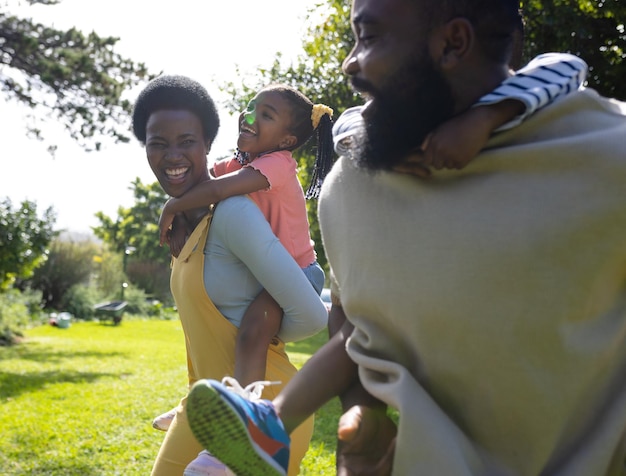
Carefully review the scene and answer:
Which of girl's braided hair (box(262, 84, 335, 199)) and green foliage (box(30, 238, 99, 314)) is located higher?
girl's braided hair (box(262, 84, 335, 199))

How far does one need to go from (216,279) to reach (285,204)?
499 millimetres

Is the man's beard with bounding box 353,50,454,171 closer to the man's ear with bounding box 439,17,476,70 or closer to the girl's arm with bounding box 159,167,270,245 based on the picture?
the man's ear with bounding box 439,17,476,70

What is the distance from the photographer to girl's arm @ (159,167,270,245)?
9.98 feet

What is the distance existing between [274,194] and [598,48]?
7.55 m

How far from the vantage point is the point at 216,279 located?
296 centimetres

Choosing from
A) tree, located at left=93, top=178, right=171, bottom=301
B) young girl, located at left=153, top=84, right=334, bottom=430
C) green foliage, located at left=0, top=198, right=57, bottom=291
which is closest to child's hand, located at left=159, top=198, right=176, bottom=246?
young girl, located at left=153, top=84, right=334, bottom=430

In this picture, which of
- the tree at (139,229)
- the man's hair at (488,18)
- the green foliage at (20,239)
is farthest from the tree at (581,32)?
the tree at (139,229)

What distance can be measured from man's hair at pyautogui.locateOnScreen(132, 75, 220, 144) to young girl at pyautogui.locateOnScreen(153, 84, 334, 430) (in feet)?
0.51

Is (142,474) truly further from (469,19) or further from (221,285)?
(469,19)

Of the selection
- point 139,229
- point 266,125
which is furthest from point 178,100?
point 139,229

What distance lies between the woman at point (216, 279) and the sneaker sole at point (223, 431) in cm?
104

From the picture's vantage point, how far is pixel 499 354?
1.70 meters

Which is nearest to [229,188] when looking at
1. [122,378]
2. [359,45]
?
[359,45]

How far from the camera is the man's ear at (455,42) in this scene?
1830mm
